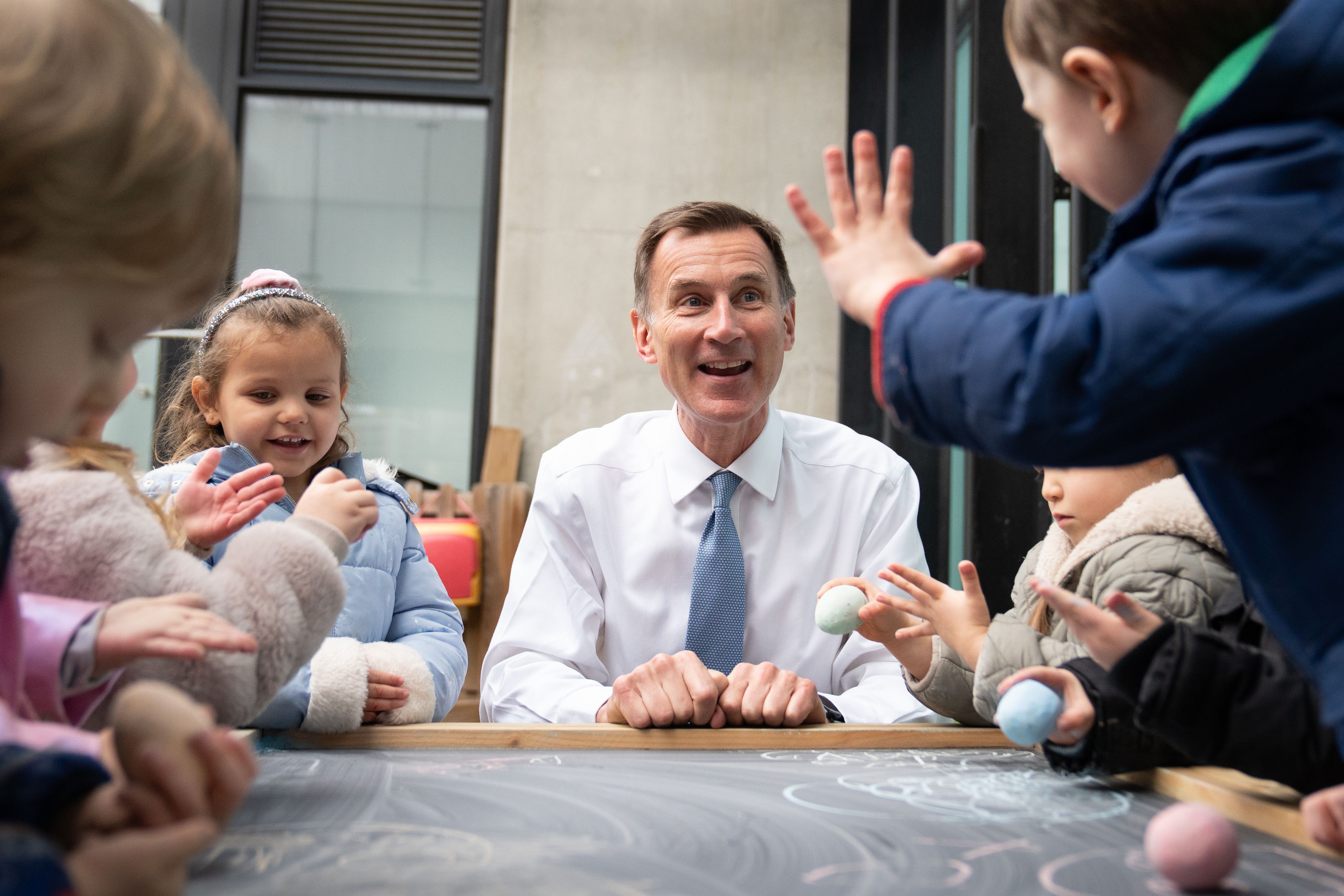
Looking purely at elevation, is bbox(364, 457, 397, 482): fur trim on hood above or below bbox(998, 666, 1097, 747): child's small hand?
above

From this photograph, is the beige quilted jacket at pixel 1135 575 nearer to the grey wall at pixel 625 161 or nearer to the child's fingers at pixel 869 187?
the child's fingers at pixel 869 187

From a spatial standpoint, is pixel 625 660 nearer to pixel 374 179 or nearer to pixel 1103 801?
pixel 1103 801

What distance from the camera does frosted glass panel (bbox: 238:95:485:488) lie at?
13.5 ft

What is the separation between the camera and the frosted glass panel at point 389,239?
412 centimetres

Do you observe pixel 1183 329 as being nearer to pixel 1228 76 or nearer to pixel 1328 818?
pixel 1228 76

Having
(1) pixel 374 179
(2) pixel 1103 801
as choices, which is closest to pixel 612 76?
(1) pixel 374 179

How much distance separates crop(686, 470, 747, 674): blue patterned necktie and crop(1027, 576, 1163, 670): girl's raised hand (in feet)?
3.05

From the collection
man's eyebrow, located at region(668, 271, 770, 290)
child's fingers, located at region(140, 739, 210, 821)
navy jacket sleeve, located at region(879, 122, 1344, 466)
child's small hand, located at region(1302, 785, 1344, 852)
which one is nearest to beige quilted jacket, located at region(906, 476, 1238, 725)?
child's small hand, located at region(1302, 785, 1344, 852)

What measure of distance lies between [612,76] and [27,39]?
12.5 ft

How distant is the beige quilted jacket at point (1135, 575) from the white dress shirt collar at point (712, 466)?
711 millimetres

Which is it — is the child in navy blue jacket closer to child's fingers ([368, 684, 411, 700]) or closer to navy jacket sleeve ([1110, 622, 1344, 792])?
navy jacket sleeve ([1110, 622, 1344, 792])

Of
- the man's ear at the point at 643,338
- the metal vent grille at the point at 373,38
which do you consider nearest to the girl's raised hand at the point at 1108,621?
the man's ear at the point at 643,338

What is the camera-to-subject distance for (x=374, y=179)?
4.17m

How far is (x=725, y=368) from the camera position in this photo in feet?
6.24
